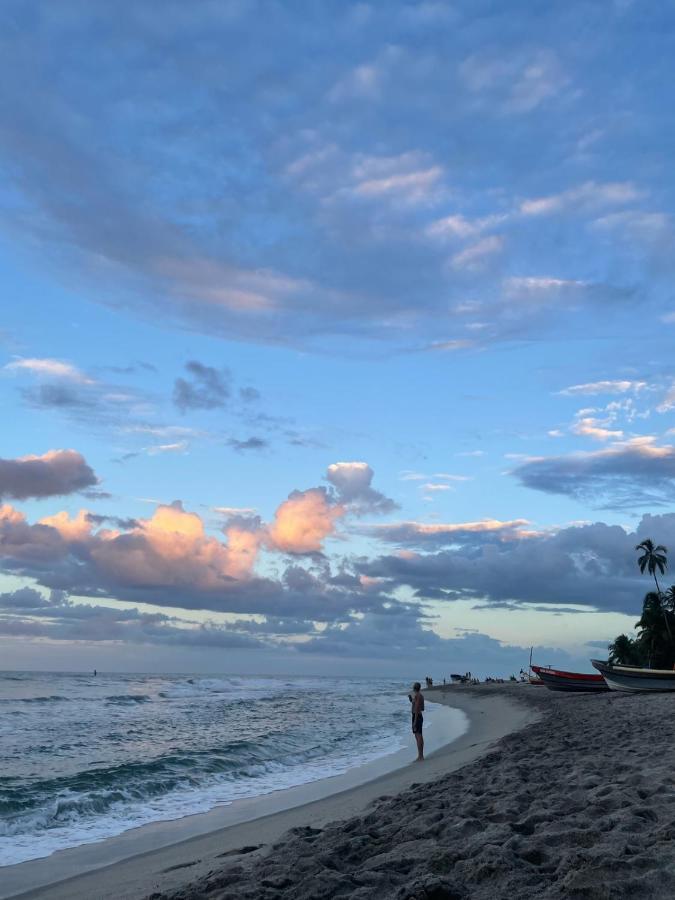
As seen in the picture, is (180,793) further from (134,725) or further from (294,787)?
(134,725)

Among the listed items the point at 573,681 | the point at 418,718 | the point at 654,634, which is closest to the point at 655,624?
the point at 654,634

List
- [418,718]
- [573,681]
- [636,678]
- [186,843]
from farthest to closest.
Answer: [573,681] → [636,678] → [418,718] → [186,843]

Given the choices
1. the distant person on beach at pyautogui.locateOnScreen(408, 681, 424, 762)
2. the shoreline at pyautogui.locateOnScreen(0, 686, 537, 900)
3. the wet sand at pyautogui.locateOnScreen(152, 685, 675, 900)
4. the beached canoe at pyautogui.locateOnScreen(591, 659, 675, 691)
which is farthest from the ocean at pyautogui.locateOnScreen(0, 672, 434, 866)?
the beached canoe at pyautogui.locateOnScreen(591, 659, 675, 691)

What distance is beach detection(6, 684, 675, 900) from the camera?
17.0 feet

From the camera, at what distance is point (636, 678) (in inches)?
1439

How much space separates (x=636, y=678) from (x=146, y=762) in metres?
26.8

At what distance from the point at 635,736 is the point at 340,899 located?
1311 cm

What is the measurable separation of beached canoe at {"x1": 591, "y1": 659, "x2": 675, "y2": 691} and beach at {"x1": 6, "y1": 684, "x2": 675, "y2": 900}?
83.9ft

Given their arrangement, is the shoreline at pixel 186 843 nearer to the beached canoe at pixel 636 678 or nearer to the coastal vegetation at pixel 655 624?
the beached canoe at pixel 636 678

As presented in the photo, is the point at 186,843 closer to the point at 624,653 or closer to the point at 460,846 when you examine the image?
the point at 460,846

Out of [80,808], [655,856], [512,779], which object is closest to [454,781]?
[512,779]

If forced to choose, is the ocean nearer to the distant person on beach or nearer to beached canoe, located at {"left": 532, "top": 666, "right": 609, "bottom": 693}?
the distant person on beach

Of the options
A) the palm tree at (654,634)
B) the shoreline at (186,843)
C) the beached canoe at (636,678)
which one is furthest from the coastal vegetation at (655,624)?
the shoreline at (186,843)

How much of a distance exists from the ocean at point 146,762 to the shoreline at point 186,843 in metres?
0.74
